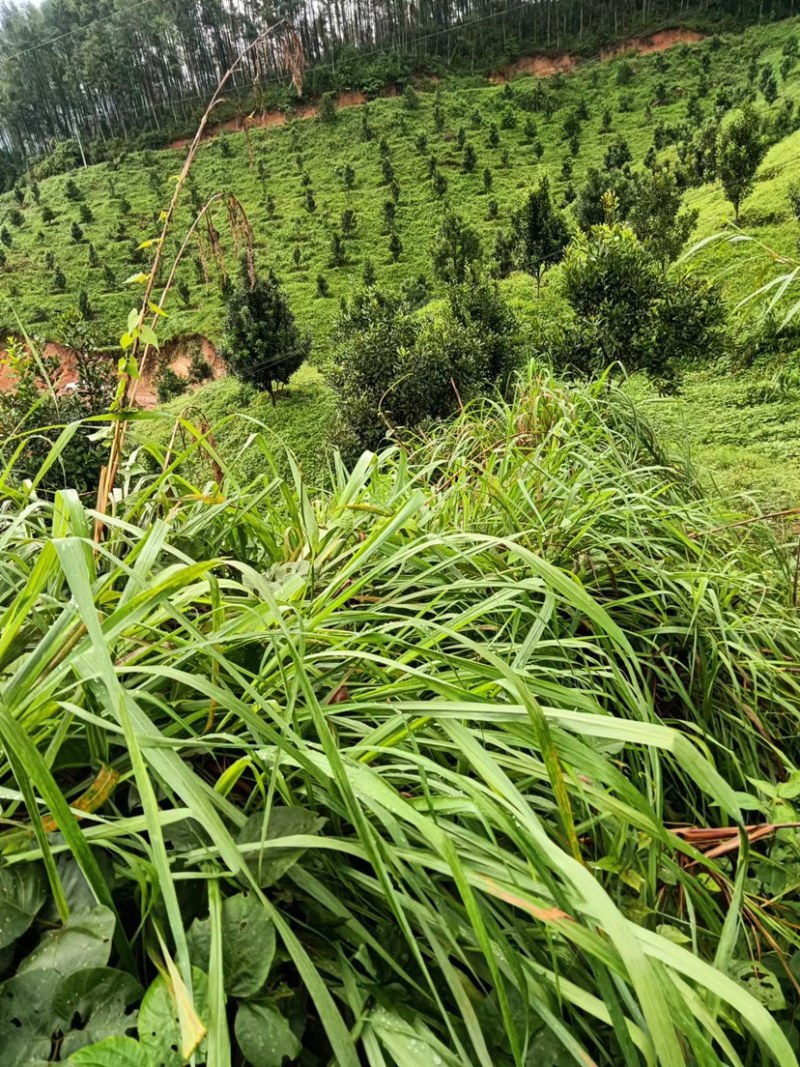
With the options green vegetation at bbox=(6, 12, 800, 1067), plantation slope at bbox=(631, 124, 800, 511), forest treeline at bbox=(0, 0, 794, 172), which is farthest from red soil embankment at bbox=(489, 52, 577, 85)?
green vegetation at bbox=(6, 12, 800, 1067)

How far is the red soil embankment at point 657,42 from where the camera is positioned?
20.7m

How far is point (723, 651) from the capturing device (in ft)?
1.83

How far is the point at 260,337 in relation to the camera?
1177 centimetres

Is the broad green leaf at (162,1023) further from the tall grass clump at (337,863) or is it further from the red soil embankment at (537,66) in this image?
the red soil embankment at (537,66)

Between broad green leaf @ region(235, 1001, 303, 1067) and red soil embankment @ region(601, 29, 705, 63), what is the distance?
2783 cm

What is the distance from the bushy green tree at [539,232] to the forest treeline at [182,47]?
1593 centimetres

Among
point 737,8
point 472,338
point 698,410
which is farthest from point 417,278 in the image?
point 737,8

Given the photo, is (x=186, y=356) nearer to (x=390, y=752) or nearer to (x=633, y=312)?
(x=633, y=312)

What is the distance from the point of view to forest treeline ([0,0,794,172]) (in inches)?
863

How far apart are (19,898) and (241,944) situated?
0.34 feet

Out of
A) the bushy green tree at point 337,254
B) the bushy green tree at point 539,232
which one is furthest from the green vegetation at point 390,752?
the bushy green tree at point 337,254

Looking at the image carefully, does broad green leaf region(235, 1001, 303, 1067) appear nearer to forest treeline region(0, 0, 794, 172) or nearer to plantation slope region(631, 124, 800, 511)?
plantation slope region(631, 124, 800, 511)

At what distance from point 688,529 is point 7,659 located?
0.77 m

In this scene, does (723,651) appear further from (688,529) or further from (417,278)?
(417,278)
